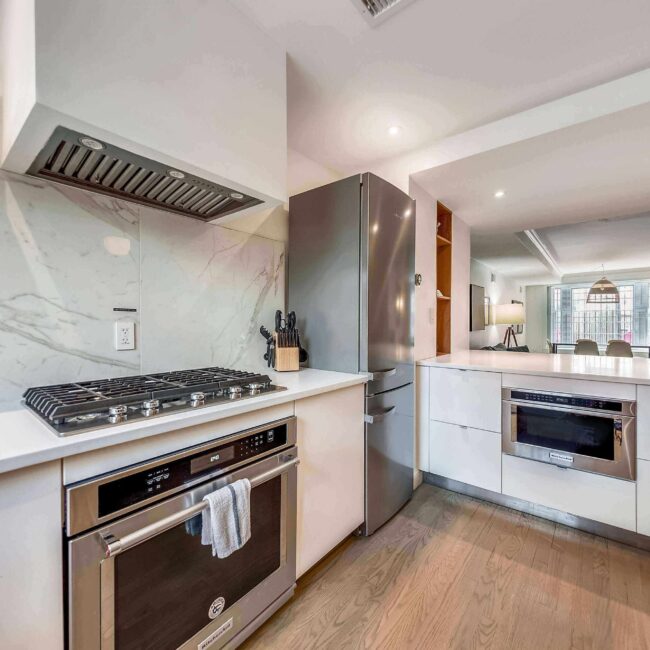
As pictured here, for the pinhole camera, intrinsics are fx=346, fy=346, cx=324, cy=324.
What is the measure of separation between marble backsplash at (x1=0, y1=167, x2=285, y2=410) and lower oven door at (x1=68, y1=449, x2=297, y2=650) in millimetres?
676

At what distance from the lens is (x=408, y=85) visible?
1.68 m

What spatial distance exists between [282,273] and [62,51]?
142 centimetres

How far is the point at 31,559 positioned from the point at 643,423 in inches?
96.6

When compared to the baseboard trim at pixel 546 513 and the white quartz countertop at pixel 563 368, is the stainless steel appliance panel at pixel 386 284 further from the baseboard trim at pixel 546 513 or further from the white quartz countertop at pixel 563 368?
the baseboard trim at pixel 546 513

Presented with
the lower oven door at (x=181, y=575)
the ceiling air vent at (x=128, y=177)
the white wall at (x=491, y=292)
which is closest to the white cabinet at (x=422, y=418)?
the lower oven door at (x=181, y=575)

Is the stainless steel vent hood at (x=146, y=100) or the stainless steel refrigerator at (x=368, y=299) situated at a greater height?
the stainless steel vent hood at (x=146, y=100)

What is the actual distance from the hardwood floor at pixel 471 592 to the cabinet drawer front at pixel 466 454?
273mm

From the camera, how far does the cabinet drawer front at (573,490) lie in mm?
1791

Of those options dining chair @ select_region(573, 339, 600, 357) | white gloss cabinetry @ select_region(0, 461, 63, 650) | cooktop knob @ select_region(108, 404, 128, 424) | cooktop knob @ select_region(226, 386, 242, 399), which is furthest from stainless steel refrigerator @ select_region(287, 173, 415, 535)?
dining chair @ select_region(573, 339, 600, 357)

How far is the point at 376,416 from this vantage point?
1.87 meters

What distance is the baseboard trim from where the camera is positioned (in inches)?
71.3

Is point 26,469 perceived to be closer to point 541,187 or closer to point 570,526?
point 570,526

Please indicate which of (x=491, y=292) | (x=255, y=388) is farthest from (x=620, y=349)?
(x=255, y=388)

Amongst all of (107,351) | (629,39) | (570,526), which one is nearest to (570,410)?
(570,526)
